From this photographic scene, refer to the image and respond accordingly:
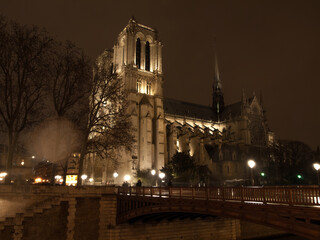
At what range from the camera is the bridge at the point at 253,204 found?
977 centimetres

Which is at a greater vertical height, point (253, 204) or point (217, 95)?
point (217, 95)

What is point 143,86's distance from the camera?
61.5 m

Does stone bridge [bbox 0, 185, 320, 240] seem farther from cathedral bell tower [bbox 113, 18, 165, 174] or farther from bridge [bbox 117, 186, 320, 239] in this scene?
cathedral bell tower [bbox 113, 18, 165, 174]

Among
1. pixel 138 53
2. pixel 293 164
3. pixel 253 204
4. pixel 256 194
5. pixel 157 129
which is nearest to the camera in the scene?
pixel 253 204

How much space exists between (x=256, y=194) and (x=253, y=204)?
2.56ft

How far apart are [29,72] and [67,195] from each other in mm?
10729

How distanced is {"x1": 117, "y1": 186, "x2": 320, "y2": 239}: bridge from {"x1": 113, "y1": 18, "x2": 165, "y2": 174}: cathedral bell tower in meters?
34.5

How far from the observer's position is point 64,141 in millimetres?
28391

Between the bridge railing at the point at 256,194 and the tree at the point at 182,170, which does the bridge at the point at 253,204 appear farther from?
the tree at the point at 182,170

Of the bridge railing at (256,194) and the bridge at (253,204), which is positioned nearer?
the bridge at (253,204)

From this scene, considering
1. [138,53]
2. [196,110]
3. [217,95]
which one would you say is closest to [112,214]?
[138,53]

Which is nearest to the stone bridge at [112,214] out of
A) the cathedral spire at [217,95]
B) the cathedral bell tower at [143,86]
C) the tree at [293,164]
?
the tree at [293,164]

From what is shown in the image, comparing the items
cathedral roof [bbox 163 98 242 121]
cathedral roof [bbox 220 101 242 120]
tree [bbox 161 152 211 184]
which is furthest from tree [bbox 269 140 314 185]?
cathedral roof [bbox 163 98 242 121]

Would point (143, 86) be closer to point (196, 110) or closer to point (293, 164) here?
point (196, 110)
